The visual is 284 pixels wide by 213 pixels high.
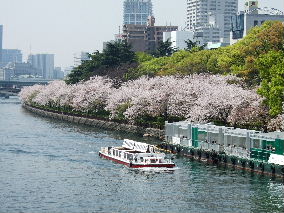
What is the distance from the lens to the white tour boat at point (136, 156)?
71.5 metres

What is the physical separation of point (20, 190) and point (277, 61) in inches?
1585

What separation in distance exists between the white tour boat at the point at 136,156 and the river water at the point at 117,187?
105 centimetres

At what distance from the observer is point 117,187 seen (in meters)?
60.8

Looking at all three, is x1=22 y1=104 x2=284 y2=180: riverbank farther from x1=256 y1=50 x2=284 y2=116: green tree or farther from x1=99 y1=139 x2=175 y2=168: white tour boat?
x1=256 y1=50 x2=284 y2=116: green tree

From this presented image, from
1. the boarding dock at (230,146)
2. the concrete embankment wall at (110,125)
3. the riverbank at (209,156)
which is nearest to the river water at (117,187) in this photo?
the riverbank at (209,156)

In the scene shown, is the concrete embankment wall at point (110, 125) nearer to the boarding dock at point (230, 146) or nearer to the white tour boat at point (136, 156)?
the boarding dock at point (230, 146)

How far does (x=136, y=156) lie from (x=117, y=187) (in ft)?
41.1

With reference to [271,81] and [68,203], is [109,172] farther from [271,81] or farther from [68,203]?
[271,81]

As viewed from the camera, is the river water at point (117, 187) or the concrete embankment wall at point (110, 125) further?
the concrete embankment wall at point (110, 125)

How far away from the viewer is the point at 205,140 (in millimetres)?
81875

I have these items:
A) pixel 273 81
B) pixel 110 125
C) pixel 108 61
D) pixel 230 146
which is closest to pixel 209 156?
pixel 230 146

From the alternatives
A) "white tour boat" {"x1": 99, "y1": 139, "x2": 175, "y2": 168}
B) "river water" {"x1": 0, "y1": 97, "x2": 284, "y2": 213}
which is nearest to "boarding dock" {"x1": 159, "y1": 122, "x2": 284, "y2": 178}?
"river water" {"x1": 0, "y1": 97, "x2": 284, "y2": 213}

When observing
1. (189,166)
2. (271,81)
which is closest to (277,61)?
(271,81)

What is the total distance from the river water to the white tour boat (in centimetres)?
105
